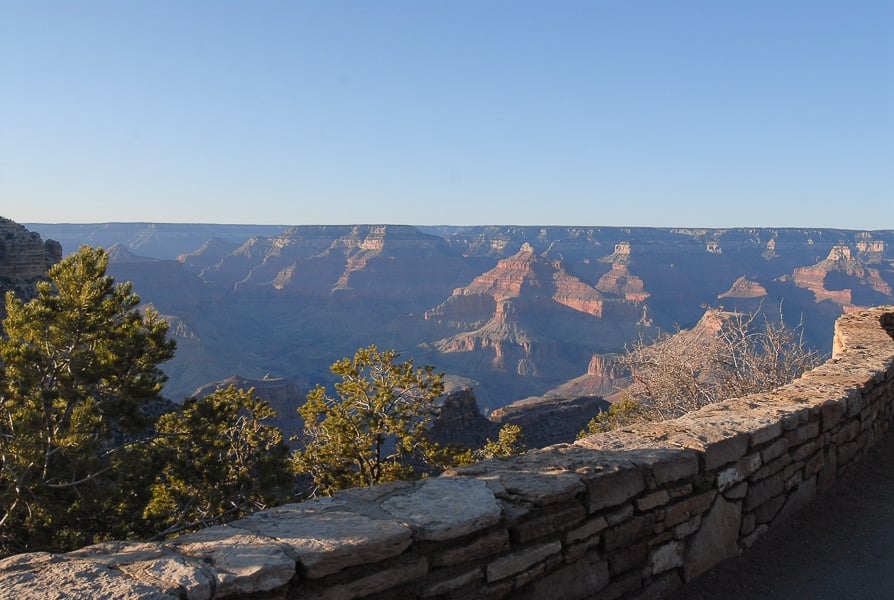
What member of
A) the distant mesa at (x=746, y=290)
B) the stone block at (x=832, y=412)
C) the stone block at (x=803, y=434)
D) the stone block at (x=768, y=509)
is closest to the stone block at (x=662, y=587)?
the stone block at (x=768, y=509)

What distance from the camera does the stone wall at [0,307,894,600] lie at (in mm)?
2592

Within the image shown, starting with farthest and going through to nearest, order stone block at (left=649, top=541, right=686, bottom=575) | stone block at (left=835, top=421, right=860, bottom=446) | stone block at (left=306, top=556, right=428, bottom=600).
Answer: stone block at (left=835, top=421, right=860, bottom=446) → stone block at (left=649, top=541, right=686, bottom=575) → stone block at (left=306, top=556, right=428, bottom=600)

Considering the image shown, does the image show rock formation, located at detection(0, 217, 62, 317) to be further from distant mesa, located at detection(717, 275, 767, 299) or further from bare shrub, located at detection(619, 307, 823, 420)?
distant mesa, located at detection(717, 275, 767, 299)

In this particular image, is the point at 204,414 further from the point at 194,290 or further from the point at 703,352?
the point at 194,290

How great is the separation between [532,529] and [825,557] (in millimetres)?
2551

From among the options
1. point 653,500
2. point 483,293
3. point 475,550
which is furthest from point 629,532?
point 483,293

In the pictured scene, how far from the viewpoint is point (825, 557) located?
4.54m

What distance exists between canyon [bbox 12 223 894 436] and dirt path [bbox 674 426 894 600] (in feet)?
247

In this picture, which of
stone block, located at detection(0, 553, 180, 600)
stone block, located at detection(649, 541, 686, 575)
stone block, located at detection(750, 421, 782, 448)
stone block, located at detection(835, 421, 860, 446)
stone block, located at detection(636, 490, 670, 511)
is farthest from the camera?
stone block, located at detection(835, 421, 860, 446)

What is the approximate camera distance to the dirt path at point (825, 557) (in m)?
4.10

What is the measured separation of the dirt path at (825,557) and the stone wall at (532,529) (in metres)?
0.12

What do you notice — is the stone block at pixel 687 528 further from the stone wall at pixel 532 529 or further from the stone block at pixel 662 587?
the stone block at pixel 662 587

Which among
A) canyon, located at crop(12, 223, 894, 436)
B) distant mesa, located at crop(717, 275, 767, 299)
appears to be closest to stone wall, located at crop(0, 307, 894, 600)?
canyon, located at crop(12, 223, 894, 436)

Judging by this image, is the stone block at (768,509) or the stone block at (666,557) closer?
the stone block at (666,557)
